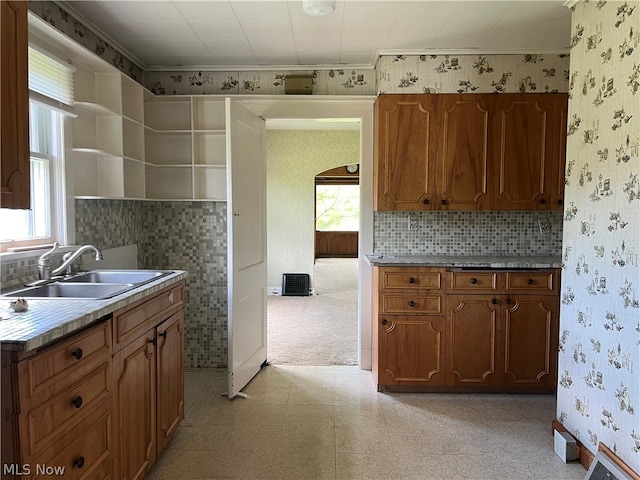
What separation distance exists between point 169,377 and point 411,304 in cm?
165

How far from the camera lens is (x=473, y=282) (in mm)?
3049

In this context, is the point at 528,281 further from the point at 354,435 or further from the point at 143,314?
the point at 143,314

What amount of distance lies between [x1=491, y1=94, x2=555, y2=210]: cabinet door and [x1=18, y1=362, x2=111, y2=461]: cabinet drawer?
278 centimetres

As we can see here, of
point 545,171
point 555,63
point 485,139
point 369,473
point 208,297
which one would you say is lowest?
point 369,473

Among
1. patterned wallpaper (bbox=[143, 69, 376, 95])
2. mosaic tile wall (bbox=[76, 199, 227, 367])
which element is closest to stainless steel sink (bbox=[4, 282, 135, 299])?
mosaic tile wall (bbox=[76, 199, 227, 367])

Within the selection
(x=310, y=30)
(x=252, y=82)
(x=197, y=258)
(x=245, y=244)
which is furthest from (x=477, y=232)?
(x=197, y=258)

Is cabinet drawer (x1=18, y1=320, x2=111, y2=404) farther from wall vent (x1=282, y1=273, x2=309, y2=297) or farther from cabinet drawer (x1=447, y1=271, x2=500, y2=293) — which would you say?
wall vent (x1=282, y1=273, x2=309, y2=297)

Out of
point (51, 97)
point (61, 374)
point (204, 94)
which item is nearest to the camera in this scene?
point (61, 374)

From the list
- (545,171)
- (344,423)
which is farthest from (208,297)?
(545,171)

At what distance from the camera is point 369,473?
2.20 m

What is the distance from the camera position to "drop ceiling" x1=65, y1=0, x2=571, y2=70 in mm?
2531

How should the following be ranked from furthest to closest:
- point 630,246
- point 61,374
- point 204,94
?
1. point 204,94
2. point 630,246
3. point 61,374

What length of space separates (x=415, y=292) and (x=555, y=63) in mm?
2015

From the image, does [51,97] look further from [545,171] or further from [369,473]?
[545,171]
